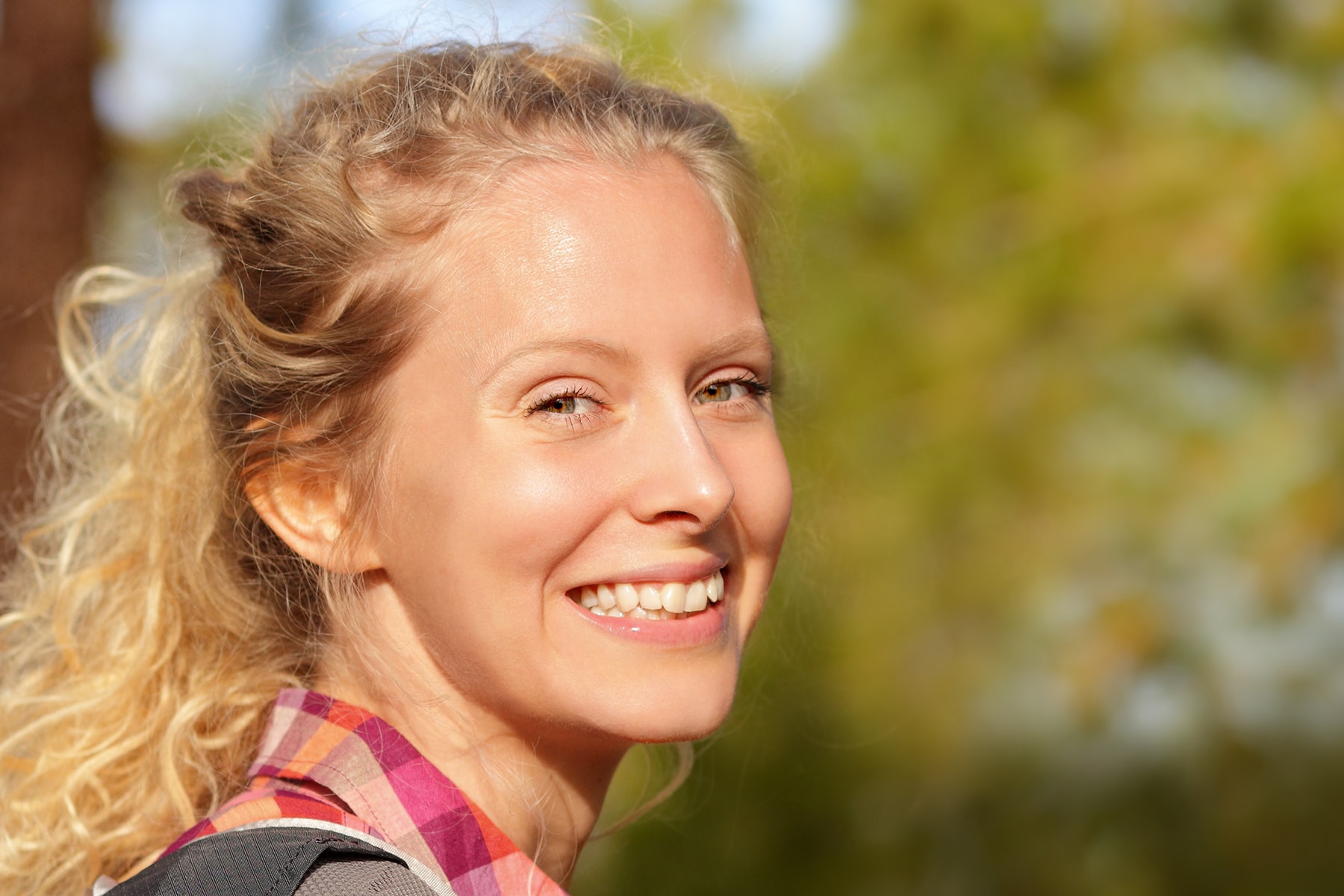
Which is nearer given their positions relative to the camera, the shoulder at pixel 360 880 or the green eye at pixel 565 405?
the shoulder at pixel 360 880

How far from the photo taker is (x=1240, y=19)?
2988mm

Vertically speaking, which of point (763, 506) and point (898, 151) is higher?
point (898, 151)

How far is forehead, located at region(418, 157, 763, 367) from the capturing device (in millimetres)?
1300

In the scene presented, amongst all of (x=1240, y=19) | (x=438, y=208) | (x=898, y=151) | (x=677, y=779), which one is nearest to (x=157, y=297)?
(x=438, y=208)

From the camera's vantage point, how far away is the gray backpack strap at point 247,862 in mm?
1050

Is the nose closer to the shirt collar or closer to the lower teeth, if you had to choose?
the lower teeth

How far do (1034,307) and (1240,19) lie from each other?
0.81m

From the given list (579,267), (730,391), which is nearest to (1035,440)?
(730,391)

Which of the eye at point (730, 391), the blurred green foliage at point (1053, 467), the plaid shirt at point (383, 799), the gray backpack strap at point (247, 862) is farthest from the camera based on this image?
the blurred green foliage at point (1053, 467)

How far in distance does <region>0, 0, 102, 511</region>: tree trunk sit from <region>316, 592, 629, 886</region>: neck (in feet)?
6.28

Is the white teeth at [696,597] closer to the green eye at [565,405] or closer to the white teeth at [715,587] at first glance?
the white teeth at [715,587]

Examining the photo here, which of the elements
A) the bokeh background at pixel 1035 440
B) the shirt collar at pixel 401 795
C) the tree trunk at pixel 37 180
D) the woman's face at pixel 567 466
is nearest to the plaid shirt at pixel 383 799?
the shirt collar at pixel 401 795

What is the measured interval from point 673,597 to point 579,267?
0.36 m

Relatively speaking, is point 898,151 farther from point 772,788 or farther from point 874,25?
point 772,788
